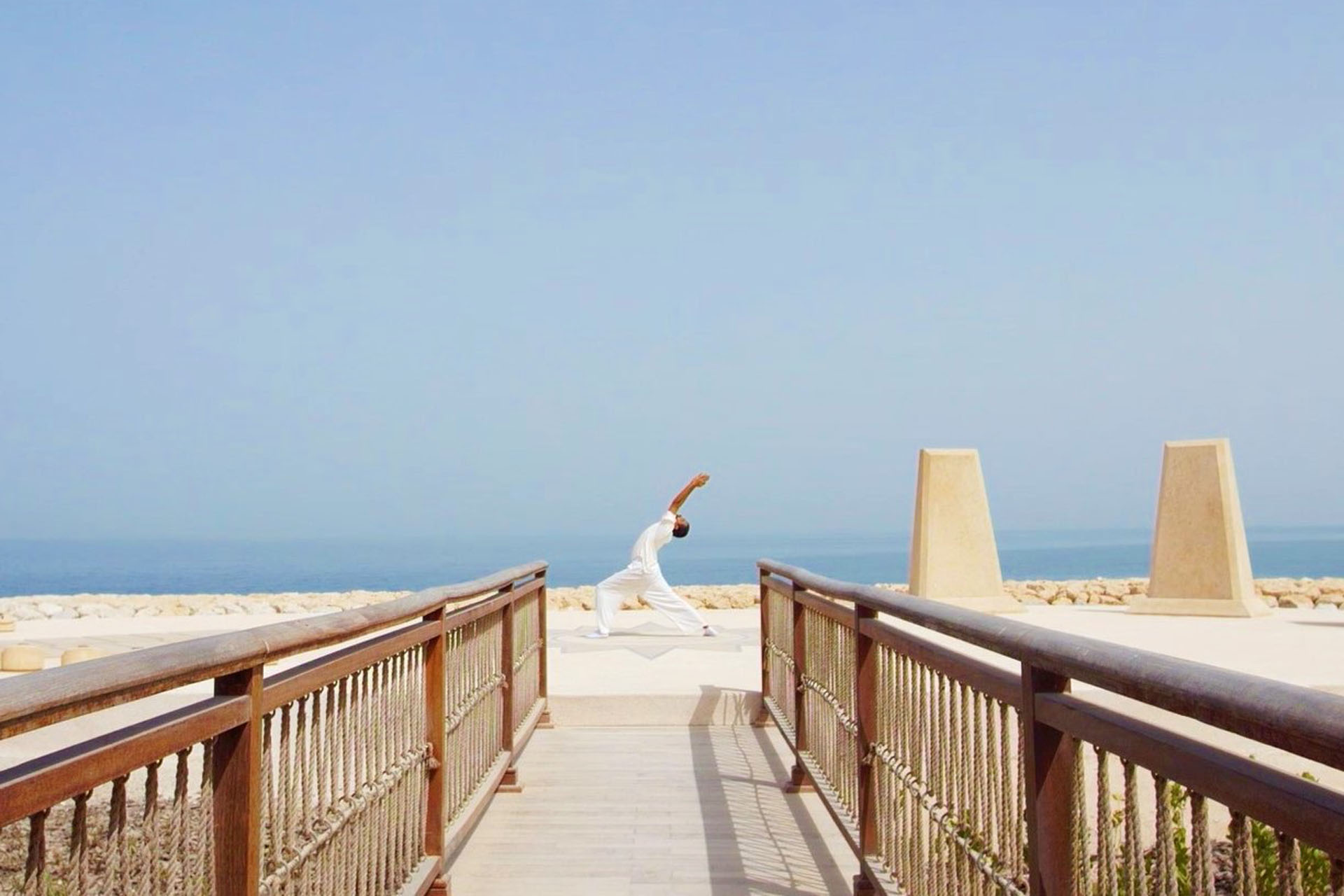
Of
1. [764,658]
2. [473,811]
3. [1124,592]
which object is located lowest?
[1124,592]

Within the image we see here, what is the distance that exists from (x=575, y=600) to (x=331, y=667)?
1844cm

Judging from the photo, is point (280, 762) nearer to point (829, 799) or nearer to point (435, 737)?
point (435, 737)

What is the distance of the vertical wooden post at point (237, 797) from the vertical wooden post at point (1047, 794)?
63.6 inches

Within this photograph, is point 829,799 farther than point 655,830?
No

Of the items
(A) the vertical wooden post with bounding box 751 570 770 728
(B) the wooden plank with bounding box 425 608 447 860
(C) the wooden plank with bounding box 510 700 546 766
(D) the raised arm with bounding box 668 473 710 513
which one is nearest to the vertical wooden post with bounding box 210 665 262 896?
(B) the wooden plank with bounding box 425 608 447 860

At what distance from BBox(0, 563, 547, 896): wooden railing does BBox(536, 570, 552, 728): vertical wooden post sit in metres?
2.42

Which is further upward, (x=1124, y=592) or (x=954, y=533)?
(x=954, y=533)

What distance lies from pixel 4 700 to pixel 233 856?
3.37 feet

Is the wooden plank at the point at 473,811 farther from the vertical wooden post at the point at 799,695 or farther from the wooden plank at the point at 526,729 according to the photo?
the vertical wooden post at the point at 799,695

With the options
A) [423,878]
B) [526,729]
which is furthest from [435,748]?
[526,729]

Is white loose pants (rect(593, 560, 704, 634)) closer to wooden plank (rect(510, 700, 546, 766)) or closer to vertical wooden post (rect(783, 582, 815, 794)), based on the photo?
wooden plank (rect(510, 700, 546, 766))

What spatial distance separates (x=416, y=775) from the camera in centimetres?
433

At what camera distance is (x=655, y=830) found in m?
5.96

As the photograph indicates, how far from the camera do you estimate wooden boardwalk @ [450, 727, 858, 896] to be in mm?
5105
